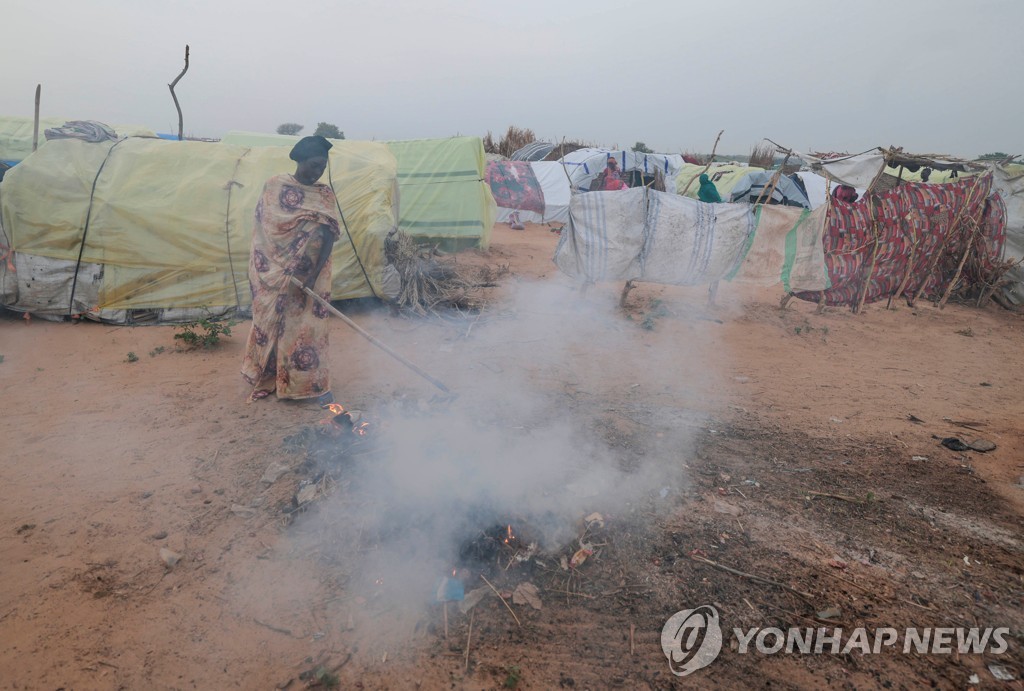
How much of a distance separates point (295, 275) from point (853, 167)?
7.51 meters

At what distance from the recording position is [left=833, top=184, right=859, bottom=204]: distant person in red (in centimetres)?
760

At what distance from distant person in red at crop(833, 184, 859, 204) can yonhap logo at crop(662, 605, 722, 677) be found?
7.15 metres

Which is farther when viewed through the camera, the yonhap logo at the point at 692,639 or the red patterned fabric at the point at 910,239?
the red patterned fabric at the point at 910,239

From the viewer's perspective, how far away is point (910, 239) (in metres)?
7.79

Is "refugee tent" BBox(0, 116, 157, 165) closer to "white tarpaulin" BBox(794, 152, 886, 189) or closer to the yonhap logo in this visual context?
"white tarpaulin" BBox(794, 152, 886, 189)

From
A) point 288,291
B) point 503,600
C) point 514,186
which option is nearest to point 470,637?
point 503,600

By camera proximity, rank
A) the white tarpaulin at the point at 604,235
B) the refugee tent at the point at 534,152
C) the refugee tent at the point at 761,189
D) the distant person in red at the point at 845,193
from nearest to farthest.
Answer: the white tarpaulin at the point at 604,235 → the distant person in red at the point at 845,193 → the refugee tent at the point at 761,189 → the refugee tent at the point at 534,152

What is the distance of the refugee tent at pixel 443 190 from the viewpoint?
9281mm

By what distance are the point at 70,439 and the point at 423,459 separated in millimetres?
2278

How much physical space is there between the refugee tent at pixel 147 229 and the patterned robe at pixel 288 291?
2347 mm

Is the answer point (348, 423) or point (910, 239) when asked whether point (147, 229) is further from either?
point (910, 239)

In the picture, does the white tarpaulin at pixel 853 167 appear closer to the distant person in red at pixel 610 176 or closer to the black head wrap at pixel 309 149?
the black head wrap at pixel 309 149

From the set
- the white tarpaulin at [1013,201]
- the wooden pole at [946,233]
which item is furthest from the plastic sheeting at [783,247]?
the white tarpaulin at [1013,201]

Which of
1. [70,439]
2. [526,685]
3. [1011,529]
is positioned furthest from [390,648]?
[1011,529]
